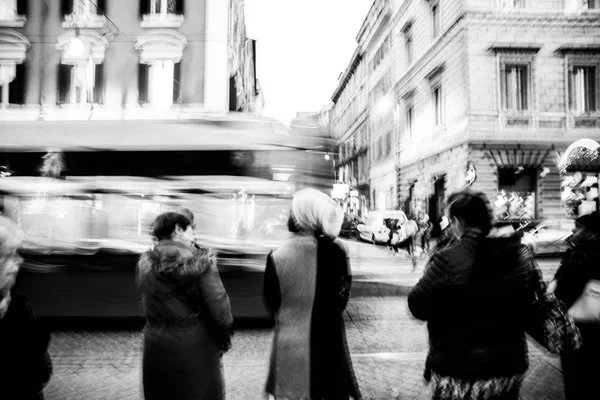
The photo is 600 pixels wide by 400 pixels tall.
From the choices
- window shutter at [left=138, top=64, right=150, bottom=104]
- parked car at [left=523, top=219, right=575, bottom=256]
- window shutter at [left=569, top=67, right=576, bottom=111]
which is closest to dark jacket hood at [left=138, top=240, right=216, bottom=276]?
parked car at [left=523, top=219, right=575, bottom=256]

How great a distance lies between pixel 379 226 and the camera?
79.2 ft

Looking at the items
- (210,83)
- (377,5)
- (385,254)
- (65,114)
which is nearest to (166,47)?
(210,83)

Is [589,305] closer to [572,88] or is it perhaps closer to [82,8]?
[572,88]

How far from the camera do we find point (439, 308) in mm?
2336

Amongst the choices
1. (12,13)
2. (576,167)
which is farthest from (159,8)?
(576,167)

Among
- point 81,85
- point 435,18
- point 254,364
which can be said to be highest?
point 435,18

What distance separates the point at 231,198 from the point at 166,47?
1408 cm

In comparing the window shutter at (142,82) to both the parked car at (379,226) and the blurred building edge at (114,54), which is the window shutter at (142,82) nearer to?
the blurred building edge at (114,54)

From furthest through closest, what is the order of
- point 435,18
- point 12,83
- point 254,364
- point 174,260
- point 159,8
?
point 435,18 < point 159,8 < point 12,83 < point 254,364 < point 174,260

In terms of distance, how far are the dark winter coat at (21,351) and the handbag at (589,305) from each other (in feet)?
10.7

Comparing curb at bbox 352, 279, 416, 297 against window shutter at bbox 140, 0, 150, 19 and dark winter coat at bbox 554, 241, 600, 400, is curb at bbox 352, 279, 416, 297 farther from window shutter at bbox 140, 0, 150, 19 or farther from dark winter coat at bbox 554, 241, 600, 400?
window shutter at bbox 140, 0, 150, 19

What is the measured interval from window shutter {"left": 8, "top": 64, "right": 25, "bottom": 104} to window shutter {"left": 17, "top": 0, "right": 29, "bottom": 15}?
2.25 meters

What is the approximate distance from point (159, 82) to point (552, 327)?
60.0 ft

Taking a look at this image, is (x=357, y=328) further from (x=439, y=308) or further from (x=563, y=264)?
(x=439, y=308)
